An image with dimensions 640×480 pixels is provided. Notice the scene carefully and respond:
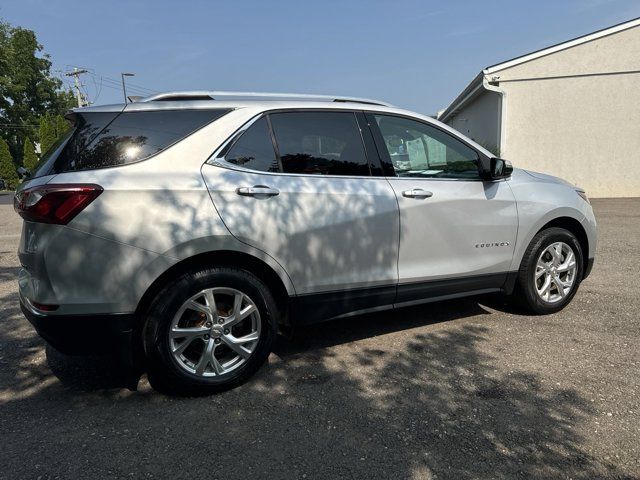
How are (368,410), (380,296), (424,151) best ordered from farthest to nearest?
1. (424,151)
2. (380,296)
3. (368,410)

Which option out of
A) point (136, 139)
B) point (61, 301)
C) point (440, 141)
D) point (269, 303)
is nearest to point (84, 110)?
point (136, 139)

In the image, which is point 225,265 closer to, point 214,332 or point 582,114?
point 214,332

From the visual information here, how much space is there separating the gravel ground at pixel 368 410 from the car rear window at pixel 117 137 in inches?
57.5

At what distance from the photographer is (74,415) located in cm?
284

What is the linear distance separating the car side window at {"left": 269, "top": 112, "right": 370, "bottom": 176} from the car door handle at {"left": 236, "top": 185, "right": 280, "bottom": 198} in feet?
0.75

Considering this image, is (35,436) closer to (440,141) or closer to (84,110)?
(84,110)

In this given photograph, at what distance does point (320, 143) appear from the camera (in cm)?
336

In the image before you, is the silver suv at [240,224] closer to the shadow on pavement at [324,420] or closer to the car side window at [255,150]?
the car side window at [255,150]

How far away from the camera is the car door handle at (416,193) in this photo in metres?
3.49

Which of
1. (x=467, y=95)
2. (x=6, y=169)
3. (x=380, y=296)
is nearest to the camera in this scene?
(x=380, y=296)

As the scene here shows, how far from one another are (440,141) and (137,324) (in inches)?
103

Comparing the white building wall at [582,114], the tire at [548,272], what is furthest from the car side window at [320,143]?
the white building wall at [582,114]

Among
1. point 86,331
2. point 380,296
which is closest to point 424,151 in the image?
point 380,296

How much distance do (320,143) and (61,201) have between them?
5.46 feet
